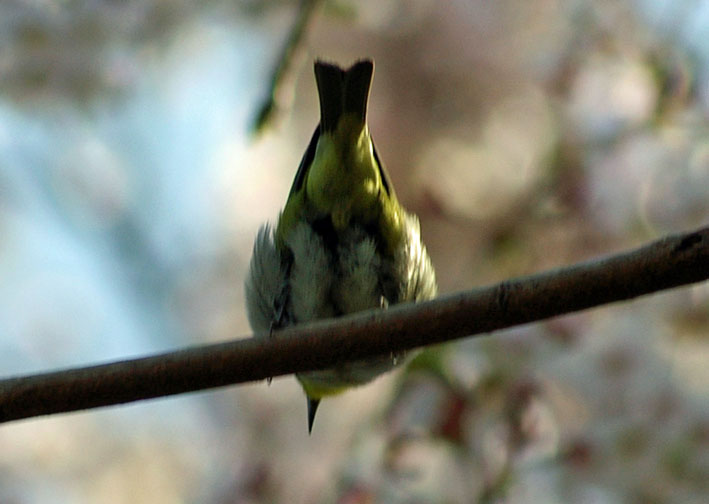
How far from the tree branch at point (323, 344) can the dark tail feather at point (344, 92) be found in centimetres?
121

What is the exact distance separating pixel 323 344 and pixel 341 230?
109 centimetres

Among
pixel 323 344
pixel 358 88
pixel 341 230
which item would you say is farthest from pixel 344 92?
pixel 323 344

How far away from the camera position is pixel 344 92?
2898 mm

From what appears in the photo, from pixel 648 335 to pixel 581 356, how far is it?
26cm

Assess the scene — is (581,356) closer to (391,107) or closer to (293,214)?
(293,214)

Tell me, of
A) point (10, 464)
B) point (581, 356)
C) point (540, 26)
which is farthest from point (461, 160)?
point (10, 464)

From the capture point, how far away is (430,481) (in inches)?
125

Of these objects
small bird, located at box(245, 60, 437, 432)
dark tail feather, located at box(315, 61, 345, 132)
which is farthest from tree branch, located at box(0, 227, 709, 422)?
dark tail feather, located at box(315, 61, 345, 132)

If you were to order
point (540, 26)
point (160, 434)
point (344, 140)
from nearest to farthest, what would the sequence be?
point (344, 140) → point (540, 26) → point (160, 434)

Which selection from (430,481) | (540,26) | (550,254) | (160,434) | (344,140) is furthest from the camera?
(160,434)

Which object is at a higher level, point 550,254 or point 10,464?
point 550,254

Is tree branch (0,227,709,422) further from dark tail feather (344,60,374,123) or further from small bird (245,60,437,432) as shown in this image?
dark tail feather (344,60,374,123)

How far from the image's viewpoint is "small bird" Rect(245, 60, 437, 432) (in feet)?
9.41

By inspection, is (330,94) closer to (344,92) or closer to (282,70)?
(344,92)
